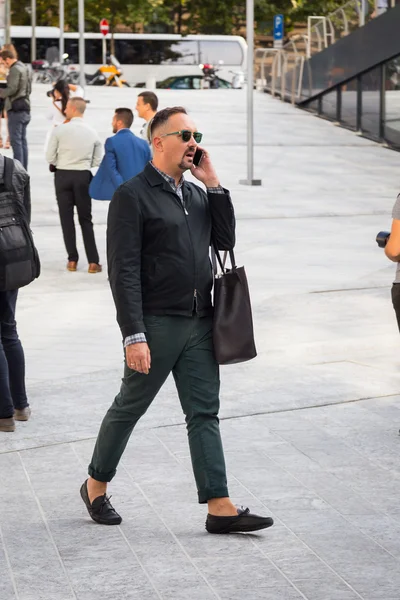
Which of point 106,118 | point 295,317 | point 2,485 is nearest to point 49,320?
point 295,317

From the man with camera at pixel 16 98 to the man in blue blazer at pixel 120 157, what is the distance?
6.39m

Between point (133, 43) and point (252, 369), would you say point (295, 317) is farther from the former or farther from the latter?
point (133, 43)

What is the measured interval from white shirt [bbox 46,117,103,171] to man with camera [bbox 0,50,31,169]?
5.58 m

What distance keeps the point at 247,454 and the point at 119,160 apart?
5173mm

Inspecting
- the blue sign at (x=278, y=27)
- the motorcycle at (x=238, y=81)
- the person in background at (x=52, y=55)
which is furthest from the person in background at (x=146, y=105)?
the person in background at (x=52, y=55)

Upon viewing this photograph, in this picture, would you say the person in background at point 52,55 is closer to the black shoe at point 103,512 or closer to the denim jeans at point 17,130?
the denim jeans at point 17,130

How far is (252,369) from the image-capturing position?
7.87 meters

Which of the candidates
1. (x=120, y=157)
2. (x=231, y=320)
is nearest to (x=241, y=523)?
(x=231, y=320)

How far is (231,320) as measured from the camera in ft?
16.2

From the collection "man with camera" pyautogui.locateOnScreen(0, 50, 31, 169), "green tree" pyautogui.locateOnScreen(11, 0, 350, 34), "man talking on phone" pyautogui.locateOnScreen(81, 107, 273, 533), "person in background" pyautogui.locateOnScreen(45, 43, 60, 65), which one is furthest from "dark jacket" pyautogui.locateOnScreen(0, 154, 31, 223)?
"green tree" pyautogui.locateOnScreen(11, 0, 350, 34)

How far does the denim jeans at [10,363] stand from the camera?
6531mm

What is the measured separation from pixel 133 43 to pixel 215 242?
2121 inches

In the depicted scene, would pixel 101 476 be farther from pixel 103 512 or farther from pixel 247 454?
pixel 247 454

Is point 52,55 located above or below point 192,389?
below
